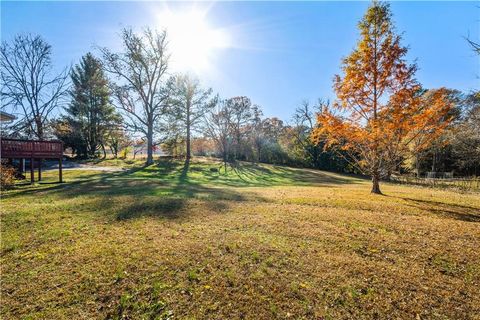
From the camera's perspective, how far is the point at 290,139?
40.9 metres

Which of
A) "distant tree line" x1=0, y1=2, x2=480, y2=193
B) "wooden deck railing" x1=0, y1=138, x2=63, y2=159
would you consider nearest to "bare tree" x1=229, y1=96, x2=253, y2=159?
"distant tree line" x1=0, y1=2, x2=480, y2=193

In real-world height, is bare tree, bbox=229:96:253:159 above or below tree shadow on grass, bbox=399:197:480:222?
above

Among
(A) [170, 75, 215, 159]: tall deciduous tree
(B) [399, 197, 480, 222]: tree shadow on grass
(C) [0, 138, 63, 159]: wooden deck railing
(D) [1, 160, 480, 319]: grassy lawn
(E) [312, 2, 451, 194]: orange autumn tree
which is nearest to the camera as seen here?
(D) [1, 160, 480, 319]: grassy lawn

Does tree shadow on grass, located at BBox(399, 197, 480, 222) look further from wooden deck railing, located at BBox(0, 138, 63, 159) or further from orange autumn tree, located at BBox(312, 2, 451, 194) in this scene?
wooden deck railing, located at BBox(0, 138, 63, 159)

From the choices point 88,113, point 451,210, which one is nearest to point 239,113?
point 88,113

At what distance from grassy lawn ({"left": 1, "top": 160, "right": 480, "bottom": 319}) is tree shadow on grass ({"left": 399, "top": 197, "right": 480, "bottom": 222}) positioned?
0.62ft

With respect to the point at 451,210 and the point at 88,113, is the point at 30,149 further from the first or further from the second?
the point at 88,113

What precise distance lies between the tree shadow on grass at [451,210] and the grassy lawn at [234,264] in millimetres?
189

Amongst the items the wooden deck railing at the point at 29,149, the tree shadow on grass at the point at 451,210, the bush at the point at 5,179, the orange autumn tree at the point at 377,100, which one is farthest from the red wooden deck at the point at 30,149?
the tree shadow on grass at the point at 451,210

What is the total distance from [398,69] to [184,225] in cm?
1042

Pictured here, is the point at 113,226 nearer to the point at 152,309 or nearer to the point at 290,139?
the point at 152,309

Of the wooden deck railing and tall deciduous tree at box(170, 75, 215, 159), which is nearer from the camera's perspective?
the wooden deck railing

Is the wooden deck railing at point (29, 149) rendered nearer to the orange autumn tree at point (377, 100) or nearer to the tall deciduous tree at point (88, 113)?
the orange autumn tree at point (377, 100)

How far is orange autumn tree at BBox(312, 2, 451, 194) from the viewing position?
9227mm
